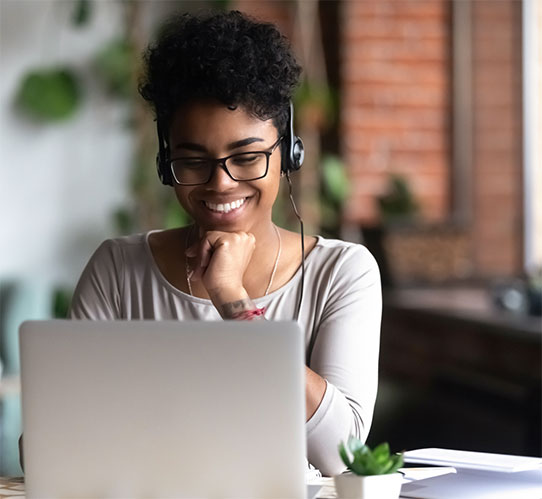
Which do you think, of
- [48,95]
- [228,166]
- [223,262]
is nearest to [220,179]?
[228,166]

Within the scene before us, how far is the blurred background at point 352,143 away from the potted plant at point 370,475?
3021 mm

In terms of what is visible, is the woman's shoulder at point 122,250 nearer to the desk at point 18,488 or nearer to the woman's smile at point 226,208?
the woman's smile at point 226,208

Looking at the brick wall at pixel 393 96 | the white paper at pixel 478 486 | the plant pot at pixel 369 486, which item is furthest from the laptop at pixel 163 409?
the brick wall at pixel 393 96

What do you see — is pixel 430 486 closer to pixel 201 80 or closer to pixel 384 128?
pixel 201 80

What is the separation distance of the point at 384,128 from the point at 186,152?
3.11 m

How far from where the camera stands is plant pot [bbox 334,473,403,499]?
53.1 inches

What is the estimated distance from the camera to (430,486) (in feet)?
4.90

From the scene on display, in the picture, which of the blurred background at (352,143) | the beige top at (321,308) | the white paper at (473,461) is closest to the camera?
the white paper at (473,461)

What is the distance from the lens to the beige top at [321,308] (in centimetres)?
164

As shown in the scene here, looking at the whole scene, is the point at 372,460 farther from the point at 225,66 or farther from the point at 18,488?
the point at 225,66

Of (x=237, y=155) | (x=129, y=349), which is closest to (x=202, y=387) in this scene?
(x=129, y=349)

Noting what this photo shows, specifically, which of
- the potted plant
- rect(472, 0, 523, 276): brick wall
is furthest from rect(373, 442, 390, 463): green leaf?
rect(472, 0, 523, 276): brick wall

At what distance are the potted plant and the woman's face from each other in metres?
0.55

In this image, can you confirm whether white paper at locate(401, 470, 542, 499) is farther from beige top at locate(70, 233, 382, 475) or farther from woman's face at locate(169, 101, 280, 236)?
woman's face at locate(169, 101, 280, 236)
